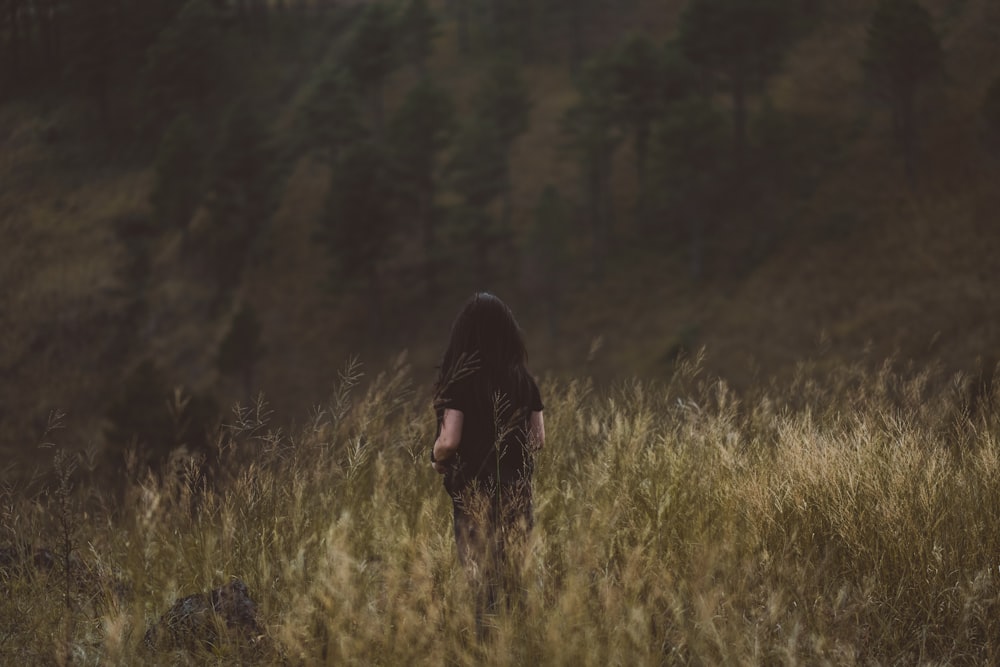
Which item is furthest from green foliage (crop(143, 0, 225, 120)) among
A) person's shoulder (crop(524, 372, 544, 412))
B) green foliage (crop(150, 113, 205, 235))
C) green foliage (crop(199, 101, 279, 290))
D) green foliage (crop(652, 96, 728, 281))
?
person's shoulder (crop(524, 372, 544, 412))

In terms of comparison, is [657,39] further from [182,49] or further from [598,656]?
[598,656]

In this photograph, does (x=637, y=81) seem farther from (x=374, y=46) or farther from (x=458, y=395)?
(x=458, y=395)

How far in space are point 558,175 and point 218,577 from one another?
1766 inches

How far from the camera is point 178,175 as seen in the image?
41.6m

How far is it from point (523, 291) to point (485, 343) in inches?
1422

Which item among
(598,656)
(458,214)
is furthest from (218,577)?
(458,214)

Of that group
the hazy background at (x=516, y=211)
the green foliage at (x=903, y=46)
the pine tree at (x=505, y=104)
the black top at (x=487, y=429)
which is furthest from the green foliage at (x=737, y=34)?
the black top at (x=487, y=429)

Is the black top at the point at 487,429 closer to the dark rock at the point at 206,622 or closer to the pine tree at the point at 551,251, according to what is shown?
the dark rock at the point at 206,622

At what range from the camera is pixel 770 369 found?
28.9 meters

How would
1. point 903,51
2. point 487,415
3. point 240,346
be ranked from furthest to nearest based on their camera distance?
point 240,346 → point 903,51 → point 487,415

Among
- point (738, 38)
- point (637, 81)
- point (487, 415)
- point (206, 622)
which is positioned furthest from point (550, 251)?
point (206, 622)

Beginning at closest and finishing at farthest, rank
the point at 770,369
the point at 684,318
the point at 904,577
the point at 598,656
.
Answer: the point at 598,656 → the point at 904,577 → the point at 770,369 → the point at 684,318

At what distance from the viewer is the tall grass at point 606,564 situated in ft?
6.76

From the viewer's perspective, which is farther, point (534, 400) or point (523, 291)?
point (523, 291)
